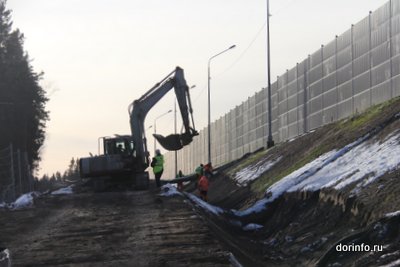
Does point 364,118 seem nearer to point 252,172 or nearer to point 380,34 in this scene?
point 380,34

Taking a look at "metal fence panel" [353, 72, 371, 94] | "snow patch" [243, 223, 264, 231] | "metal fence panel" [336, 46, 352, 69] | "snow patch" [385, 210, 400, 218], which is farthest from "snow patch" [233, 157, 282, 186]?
"snow patch" [385, 210, 400, 218]

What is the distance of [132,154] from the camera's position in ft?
120

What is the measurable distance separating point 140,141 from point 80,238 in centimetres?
2063

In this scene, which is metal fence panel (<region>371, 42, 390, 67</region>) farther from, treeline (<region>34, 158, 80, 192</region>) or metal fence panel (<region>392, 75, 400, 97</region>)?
treeline (<region>34, 158, 80, 192</region>)

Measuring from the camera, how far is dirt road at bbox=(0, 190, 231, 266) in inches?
505

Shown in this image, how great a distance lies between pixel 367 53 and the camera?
30.1m

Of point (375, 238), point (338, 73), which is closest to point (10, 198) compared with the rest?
point (338, 73)

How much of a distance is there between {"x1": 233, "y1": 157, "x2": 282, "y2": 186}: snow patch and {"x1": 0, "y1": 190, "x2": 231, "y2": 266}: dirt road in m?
8.55

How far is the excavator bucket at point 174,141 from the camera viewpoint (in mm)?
33938

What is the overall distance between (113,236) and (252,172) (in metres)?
19.2

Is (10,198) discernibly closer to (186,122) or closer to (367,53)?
(186,122)

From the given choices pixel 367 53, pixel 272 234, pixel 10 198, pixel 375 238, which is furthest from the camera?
pixel 10 198

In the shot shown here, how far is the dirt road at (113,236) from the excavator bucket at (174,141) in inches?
381

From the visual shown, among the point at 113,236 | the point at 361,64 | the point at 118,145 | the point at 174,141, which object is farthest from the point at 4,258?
the point at 118,145
